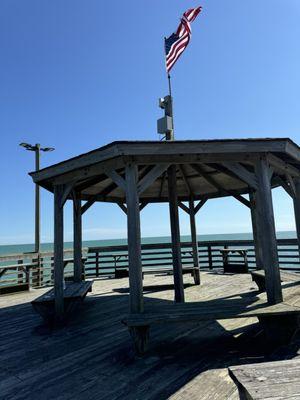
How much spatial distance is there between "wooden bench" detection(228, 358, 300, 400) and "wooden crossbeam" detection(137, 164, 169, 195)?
2812 mm

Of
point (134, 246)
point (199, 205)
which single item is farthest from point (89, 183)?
point (199, 205)

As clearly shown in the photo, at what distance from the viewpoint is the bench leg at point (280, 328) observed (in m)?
3.62

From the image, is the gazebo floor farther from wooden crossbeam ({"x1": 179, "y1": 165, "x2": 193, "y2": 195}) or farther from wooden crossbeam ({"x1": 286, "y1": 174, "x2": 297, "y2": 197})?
wooden crossbeam ({"x1": 179, "y1": 165, "x2": 193, "y2": 195})

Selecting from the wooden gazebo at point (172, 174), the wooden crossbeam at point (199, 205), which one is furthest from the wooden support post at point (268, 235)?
the wooden crossbeam at point (199, 205)

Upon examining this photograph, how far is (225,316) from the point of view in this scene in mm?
3568

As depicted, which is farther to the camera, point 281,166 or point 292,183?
point 292,183

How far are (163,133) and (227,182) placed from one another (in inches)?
117

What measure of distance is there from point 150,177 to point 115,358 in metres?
2.50

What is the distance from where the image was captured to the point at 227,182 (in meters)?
8.23

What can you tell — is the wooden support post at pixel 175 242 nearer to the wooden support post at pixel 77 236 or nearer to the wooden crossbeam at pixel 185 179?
the wooden crossbeam at pixel 185 179

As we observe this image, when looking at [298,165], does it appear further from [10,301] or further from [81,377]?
[10,301]

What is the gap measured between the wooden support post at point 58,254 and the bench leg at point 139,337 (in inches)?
82.9

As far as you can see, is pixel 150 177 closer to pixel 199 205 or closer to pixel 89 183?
pixel 89 183

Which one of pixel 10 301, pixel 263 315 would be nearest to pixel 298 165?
pixel 263 315
